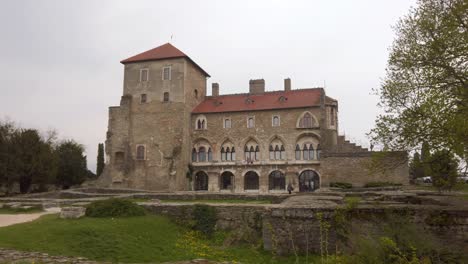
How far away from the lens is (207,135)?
39.1 m

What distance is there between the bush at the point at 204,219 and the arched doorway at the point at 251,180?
73.9 feet

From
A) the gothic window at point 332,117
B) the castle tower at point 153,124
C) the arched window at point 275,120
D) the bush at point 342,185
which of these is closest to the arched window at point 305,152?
the gothic window at point 332,117

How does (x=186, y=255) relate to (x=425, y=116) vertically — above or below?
below

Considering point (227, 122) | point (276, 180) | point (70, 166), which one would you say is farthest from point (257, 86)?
point (70, 166)

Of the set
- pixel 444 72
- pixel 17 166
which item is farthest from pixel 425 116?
pixel 17 166

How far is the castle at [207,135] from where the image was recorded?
3575cm

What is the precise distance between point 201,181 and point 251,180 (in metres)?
5.86

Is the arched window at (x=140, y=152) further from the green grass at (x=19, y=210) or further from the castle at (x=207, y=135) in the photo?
A: the green grass at (x=19, y=210)

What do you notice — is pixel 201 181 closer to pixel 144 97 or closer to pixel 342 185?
pixel 144 97

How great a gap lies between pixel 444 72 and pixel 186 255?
399 inches

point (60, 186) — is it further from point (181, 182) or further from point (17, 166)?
point (181, 182)

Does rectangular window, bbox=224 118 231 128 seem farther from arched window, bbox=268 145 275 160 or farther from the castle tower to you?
arched window, bbox=268 145 275 160

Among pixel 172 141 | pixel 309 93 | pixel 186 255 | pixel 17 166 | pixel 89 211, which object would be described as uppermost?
pixel 309 93

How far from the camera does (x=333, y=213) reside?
10977mm
